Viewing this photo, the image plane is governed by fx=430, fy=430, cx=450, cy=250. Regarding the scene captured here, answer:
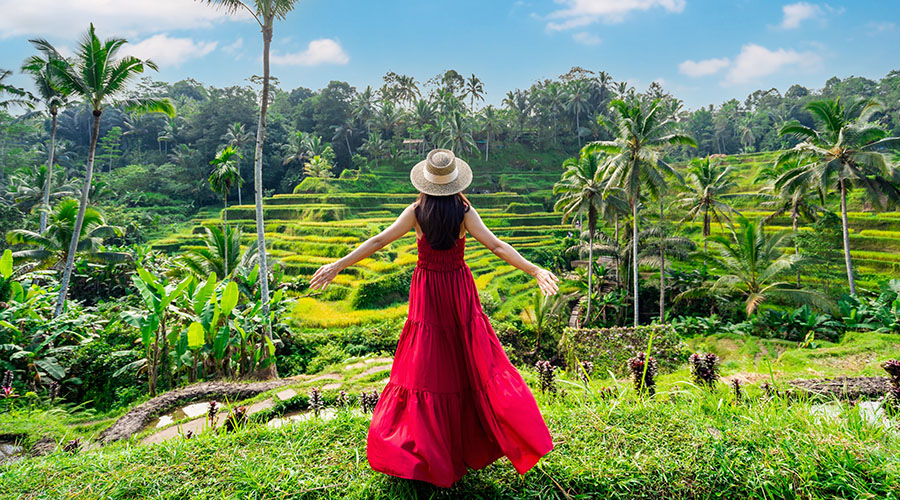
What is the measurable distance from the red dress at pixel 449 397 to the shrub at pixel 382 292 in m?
11.9

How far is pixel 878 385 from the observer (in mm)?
3621

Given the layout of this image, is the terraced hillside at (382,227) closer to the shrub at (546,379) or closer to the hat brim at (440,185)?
the shrub at (546,379)

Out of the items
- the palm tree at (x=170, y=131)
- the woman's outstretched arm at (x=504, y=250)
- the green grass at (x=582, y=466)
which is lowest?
the green grass at (x=582, y=466)

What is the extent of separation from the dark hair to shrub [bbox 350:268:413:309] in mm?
11950

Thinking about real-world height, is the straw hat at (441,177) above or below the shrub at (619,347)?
above

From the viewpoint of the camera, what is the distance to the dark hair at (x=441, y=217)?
1.98 m

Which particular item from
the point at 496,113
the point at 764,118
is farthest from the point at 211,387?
the point at 764,118

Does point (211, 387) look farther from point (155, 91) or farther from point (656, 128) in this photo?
point (155, 91)

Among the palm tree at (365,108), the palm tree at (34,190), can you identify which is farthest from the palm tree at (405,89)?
the palm tree at (34,190)

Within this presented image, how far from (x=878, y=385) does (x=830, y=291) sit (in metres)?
12.8

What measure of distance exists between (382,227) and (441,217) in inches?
712

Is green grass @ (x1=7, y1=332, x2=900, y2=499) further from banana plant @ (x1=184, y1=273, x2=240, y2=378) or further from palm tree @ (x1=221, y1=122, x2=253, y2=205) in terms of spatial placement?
palm tree @ (x1=221, y1=122, x2=253, y2=205)

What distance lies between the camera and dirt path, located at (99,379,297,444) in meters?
3.93

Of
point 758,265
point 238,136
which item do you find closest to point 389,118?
point 238,136
